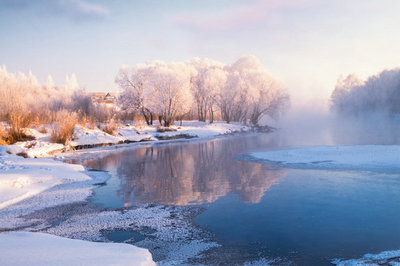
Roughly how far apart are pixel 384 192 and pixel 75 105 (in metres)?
33.7

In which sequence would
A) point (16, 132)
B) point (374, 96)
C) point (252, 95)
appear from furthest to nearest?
1. point (374, 96)
2. point (252, 95)
3. point (16, 132)

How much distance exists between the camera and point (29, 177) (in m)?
9.41

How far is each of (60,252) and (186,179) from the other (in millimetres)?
6785

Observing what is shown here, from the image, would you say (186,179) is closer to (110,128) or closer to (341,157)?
(341,157)

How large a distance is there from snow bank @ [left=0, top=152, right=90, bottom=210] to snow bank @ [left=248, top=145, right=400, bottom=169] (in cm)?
860

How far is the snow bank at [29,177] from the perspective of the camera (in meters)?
8.08

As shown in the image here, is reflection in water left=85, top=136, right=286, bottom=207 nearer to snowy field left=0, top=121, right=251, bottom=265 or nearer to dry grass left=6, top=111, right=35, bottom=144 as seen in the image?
snowy field left=0, top=121, right=251, bottom=265

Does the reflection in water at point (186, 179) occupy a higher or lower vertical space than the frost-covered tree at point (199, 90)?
lower

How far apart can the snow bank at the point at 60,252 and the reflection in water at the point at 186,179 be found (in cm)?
316

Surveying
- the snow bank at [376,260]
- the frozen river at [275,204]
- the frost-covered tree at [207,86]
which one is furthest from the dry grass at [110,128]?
the snow bank at [376,260]

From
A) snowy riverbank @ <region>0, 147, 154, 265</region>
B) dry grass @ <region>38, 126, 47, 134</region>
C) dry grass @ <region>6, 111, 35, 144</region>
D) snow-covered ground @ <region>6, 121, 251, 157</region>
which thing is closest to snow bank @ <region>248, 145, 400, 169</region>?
snowy riverbank @ <region>0, 147, 154, 265</region>

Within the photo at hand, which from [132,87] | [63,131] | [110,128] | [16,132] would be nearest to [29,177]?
[16,132]

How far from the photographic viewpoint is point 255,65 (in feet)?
209

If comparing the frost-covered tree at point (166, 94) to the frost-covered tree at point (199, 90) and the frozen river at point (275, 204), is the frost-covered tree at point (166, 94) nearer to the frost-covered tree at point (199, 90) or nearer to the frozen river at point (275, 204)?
the frost-covered tree at point (199, 90)
